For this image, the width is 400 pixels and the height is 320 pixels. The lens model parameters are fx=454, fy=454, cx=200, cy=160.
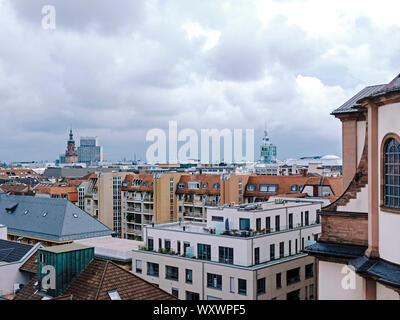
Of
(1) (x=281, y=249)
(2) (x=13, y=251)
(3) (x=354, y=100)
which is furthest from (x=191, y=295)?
(3) (x=354, y=100)

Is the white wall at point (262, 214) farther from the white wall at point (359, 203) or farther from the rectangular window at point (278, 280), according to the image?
the white wall at point (359, 203)

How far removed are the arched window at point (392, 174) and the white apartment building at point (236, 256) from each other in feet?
54.7

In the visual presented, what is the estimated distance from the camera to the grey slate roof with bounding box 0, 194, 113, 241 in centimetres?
4416

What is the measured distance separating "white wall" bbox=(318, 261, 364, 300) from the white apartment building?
12186 millimetres

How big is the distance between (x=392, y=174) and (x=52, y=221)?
3879 cm

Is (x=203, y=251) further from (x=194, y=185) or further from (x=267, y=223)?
(x=194, y=185)

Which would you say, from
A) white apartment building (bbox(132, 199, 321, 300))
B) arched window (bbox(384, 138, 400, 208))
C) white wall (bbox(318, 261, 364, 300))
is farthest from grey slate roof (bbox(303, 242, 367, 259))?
white apartment building (bbox(132, 199, 321, 300))

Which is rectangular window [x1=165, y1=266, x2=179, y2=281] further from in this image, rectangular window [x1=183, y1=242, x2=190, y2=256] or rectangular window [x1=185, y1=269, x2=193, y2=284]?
rectangular window [x1=183, y1=242, x2=190, y2=256]

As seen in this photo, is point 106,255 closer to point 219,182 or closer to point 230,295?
point 230,295

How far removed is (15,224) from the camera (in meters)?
49.7

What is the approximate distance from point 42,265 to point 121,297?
5988 millimetres

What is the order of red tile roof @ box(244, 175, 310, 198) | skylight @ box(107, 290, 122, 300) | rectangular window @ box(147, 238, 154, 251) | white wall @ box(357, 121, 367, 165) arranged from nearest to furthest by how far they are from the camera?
skylight @ box(107, 290, 122, 300) → white wall @ box(357, 121, 367, 165) → rectangular window @ box(147, 238, 154, 251) → red tile roof @ box(244, 175, 310, 198)

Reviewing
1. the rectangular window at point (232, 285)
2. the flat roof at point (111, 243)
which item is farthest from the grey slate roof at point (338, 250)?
the flat roof at point (111, 243)
